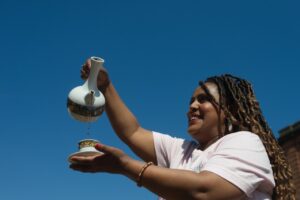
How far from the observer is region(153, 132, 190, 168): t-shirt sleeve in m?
2.92

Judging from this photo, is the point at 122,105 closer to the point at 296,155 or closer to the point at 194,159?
the point at 194,159

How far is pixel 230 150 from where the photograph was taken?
230cm

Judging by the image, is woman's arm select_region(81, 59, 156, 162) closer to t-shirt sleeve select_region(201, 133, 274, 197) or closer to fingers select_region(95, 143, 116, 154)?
t-shirt sleeve select_region(201, 133, 274, 197)

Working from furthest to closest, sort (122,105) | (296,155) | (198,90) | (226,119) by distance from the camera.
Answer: (296,155), (122,105), (198,90), (226,119)

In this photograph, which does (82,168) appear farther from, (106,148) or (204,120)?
(204,120)

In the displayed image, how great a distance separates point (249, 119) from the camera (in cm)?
278

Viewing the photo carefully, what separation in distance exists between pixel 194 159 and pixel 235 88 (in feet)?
2.20

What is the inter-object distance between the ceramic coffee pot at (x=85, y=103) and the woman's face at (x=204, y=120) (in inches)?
24.3

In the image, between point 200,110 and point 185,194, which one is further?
point 200,110

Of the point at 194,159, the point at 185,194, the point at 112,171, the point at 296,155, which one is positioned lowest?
the point at 185,194

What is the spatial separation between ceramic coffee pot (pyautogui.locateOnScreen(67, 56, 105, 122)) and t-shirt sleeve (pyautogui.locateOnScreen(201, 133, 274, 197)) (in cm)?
94

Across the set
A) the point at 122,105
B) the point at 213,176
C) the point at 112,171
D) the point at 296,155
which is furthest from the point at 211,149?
the point at 296,155

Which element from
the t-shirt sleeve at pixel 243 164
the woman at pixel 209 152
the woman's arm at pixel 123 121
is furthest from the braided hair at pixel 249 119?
the woman's arm at pixel 123 121

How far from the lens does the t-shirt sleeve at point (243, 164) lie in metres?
2.16
